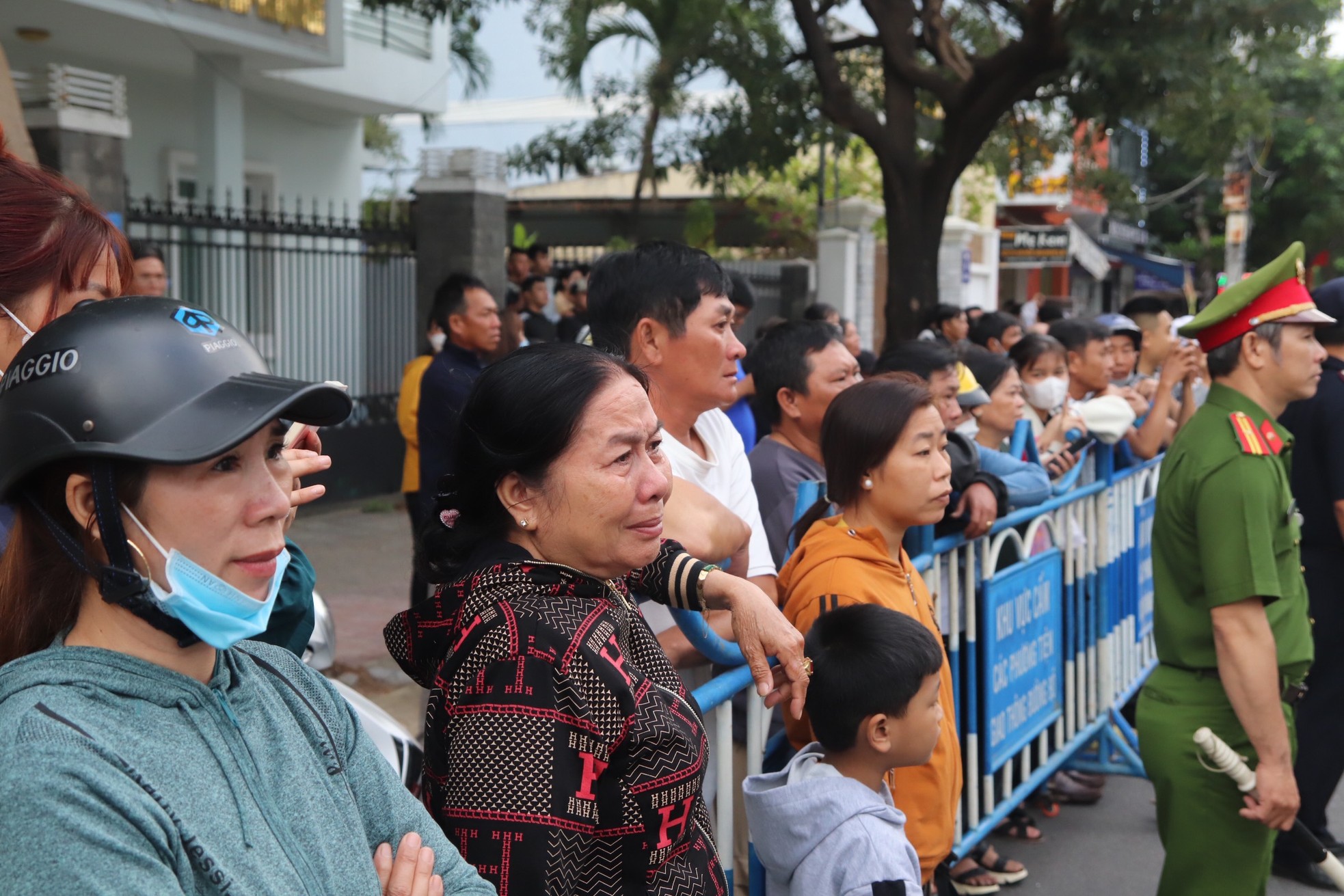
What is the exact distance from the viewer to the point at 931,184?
1167 centimetres

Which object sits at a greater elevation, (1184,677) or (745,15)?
(745,15)

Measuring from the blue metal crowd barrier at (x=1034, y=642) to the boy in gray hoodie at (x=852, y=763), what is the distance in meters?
0.14

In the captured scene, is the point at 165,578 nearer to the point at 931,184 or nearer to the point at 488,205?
the point at 488,205

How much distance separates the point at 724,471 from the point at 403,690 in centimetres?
368

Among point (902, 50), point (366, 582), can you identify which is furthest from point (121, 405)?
point (902, 50)

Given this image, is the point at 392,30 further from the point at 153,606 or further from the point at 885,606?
the point at 153,606

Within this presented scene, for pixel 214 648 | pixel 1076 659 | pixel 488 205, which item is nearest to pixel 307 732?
pixel 214 648

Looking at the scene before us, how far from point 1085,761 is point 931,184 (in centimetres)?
747

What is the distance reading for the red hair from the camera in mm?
2045

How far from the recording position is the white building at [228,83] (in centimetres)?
1051

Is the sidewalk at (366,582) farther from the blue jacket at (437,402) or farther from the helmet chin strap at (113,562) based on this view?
the helmet chin strap at (113,562)

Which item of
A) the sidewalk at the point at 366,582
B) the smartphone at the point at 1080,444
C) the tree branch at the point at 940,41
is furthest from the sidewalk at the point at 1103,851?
the tree branch at the point at 940,41

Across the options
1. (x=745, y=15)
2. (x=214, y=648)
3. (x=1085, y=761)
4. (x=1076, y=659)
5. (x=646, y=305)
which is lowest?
(x=1085, y=761)

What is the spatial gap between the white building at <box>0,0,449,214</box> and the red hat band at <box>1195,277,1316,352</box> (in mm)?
7317
